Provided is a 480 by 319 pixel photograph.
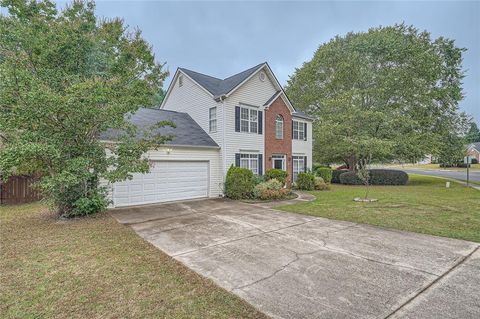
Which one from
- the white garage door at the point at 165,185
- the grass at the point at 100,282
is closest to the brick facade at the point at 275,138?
the white garage door at the point at 165,185

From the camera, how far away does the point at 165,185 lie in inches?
474

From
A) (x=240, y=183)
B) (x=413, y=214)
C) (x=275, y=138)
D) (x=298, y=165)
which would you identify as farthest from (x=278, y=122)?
(x=413, y=214)

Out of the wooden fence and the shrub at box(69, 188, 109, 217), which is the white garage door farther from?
the wooden fence

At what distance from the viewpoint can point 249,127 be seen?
14.7 meters

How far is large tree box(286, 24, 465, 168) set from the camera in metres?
20.7

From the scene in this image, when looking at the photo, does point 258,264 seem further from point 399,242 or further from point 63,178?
point 63,178

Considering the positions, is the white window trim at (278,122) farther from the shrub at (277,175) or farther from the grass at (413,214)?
the grass at (413,214)

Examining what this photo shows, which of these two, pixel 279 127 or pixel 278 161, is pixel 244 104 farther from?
pixel 278 161

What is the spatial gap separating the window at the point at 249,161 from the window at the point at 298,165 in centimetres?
416

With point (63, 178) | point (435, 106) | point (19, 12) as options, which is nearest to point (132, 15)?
point (19, 12)

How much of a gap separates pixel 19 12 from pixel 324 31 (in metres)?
27.9

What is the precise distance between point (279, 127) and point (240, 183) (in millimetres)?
5664

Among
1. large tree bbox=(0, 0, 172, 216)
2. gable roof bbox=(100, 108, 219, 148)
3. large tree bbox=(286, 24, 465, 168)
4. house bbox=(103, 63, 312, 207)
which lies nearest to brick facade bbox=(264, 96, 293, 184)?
house bbox=(103, 63, 312, 207)

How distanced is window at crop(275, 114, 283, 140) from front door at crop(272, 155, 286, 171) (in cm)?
129
